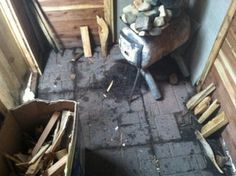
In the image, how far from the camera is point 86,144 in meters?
2.09

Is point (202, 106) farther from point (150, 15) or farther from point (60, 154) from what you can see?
point (60, 154)

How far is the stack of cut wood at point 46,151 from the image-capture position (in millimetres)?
1606

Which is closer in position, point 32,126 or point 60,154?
point 60,154

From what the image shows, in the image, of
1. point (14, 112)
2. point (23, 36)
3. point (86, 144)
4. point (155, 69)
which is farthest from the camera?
point (155, 69)

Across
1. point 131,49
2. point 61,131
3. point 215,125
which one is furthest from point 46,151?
point 215,125

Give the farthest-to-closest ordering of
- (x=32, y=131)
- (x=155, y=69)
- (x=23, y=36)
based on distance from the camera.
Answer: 1. (x=155, y=69)
2. (x=23, y=36)
3. (x=32, y=131)

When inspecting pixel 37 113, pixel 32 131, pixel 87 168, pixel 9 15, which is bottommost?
pixel 87 168

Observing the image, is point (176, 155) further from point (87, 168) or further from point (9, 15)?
point (9, 15)

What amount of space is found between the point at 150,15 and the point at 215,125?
924 mm

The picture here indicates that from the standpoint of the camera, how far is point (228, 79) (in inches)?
72.9

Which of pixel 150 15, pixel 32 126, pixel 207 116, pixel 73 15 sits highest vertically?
pixel 150 15

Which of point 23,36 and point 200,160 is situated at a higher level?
point 23,36

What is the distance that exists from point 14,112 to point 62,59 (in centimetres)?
105

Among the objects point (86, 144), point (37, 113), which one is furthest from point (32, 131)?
point (86, 144)
